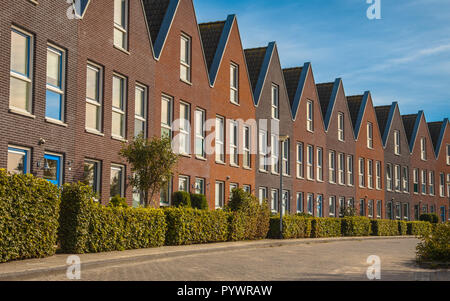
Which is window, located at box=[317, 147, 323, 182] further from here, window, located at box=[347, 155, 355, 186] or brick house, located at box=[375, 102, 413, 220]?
brick house, located at box=[375, 102, 413, 220]

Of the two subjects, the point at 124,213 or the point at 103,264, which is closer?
the point at 103,264

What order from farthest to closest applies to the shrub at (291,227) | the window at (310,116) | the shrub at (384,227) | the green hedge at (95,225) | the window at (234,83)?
the window at (310,116), the shrub at (384,227), the window at (234,83), the shrub at (291,227), the green hedge at (95,225)

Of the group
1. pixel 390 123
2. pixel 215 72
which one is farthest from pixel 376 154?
pixel 215 72

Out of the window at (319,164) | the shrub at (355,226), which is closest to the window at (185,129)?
the shrub at (355,226)

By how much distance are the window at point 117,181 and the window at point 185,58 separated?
20.1 feet

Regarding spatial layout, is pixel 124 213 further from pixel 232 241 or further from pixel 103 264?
pixel 232 241

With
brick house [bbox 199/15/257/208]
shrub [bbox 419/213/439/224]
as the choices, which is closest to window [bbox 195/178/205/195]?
brick house [bbox 199/15/257/208]

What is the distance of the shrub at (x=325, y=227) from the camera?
29219 mm

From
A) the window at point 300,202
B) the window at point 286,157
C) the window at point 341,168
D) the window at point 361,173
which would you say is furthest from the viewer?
the window at point 361,173

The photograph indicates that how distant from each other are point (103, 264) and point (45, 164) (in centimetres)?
589

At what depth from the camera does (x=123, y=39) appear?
2212 cm

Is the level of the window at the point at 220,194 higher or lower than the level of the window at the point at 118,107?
lower

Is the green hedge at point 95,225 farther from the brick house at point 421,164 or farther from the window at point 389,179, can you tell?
the brick house at point 421,164

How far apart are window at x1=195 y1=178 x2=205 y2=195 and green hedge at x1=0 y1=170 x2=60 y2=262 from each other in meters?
13.4
